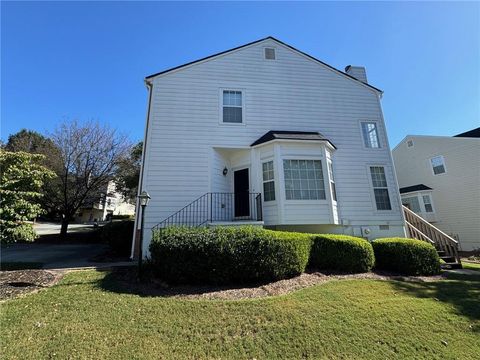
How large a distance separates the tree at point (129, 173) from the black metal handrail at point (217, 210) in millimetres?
10040

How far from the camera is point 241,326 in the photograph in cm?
429

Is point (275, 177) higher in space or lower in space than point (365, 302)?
higher

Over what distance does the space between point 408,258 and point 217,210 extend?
6724 millimetres

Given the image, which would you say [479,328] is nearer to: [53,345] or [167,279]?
[167,279]

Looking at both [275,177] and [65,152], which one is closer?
[275,177]

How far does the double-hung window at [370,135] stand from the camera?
12.1 meters

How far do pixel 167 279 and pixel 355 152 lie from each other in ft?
31.8

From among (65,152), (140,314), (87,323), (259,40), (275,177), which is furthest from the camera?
(65,152)

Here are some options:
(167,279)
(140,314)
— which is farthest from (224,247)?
(140,314)

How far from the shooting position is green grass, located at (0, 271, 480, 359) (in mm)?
3699

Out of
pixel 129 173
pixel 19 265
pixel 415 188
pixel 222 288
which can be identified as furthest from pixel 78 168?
pixel 415 188

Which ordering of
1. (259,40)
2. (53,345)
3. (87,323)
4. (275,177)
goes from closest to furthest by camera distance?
(53,345), (87,323), (275,177), (259,40)

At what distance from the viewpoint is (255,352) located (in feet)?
12.2

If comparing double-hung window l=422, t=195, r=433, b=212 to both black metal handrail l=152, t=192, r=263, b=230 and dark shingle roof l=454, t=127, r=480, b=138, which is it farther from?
black metal handrail l=152, t=192, r=263, b=230
